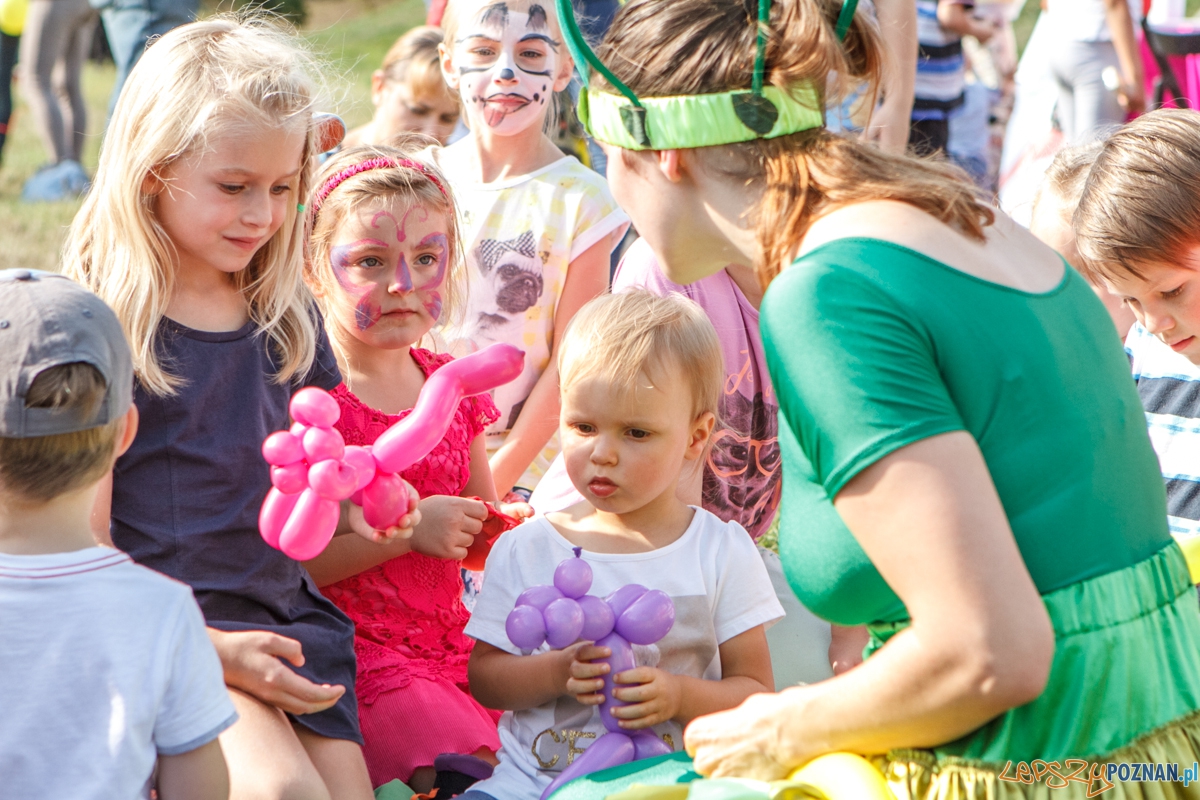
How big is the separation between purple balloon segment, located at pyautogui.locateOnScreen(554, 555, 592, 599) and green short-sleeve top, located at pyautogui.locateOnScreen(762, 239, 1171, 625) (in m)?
0.50

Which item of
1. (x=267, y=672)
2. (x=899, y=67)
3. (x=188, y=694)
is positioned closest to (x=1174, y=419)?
(x=267, y=672)

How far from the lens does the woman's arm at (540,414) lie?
125 inches

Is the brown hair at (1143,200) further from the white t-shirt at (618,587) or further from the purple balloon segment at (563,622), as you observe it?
the purple balloon segment at (563,622)

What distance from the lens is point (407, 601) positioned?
8.19 ft

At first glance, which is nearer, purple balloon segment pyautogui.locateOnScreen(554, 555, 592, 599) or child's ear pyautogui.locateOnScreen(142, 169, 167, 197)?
purple balloon segment pyautogui.locateOnScreen(554, 555, 592, 599)

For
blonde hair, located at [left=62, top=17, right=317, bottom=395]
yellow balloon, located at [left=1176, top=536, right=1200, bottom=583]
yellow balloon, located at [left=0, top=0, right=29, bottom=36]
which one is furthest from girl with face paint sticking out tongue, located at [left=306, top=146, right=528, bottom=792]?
yellow balloon, located at [left=0, top=0, right=29, bottom=36]

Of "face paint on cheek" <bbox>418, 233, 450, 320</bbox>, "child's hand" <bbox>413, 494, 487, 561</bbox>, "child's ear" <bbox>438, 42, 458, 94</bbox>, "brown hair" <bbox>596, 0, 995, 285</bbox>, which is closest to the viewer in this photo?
"brown hair" <bbox>596, 0, 995, 285</bbox>

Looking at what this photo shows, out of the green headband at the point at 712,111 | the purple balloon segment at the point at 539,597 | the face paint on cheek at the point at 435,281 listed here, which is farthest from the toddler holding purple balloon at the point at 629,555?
the green headband at the point at 712,111

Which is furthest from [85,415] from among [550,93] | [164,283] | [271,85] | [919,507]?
[550,93]

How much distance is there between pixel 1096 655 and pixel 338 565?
1432 mm

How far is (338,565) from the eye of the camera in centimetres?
237

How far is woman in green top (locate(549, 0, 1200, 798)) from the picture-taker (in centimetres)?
138

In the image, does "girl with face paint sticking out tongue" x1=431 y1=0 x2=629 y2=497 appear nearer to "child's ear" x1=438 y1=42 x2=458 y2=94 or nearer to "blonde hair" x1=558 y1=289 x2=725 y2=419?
"child's ear" x1=438 y1=42 x2=458 y2=94

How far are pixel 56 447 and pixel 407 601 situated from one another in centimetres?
107
